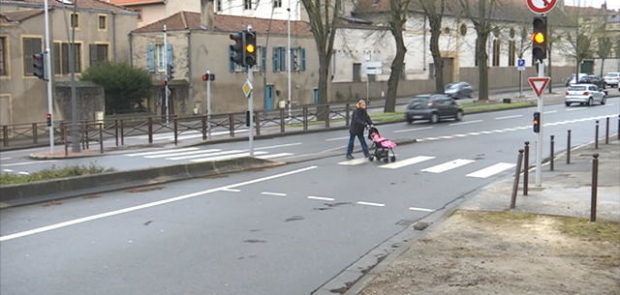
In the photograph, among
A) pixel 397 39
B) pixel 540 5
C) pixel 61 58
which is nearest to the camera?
pixel 540 5

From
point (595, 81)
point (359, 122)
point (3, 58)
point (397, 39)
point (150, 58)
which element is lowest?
point (359, 122)

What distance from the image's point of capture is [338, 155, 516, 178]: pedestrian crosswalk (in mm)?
17750

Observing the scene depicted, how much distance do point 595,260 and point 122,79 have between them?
40.9 m

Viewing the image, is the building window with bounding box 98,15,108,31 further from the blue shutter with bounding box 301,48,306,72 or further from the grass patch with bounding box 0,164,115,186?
the grass patch with bounding box 0,164,115,186

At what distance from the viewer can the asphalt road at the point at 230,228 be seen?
7.64m

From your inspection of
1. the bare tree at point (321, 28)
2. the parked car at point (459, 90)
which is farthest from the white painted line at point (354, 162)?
the parked car at point (459, 90)

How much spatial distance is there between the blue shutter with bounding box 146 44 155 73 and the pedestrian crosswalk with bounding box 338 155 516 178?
110 feet

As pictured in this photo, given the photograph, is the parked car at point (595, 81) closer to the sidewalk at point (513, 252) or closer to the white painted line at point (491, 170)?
the white painted line at point (491, 170)

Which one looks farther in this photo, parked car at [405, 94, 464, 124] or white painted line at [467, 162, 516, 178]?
parked car at [405, 94, 464, 124]

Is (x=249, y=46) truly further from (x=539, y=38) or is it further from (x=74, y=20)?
(x=74, y=20)

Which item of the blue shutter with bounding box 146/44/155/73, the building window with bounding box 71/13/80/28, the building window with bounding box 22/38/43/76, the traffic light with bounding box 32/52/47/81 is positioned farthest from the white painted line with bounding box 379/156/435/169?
the blue shutter with bounding box 146/44/155/73

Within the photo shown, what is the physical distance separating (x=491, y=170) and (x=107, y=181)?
32.1 ft

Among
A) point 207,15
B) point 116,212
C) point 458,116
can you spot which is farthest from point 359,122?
point 207,15

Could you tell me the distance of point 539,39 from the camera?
13750mm
